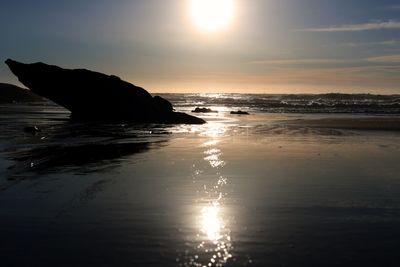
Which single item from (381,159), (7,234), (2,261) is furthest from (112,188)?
(381,159)

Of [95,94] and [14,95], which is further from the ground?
[95,94]

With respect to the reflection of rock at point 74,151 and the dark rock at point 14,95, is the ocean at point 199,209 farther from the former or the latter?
the dark rock at point 14,95

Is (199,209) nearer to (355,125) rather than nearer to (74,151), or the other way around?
(74,151)

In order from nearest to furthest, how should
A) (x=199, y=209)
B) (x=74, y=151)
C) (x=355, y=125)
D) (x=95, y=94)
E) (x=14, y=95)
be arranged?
(x=199, y=209) < (x=74, y=151) < (x=355, y=125) < (x=95, y=94) < (x=14, y=95)

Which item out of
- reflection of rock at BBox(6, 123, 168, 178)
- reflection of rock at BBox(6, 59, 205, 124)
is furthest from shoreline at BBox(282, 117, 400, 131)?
reflection of rock at BBox(6, 123, 168, 178)

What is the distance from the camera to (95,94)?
32.3m


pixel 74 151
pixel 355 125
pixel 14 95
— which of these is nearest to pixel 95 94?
pixel 74 151

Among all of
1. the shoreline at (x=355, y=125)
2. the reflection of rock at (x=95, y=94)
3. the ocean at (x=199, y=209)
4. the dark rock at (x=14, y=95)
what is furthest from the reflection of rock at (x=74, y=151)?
the dark rock at (x=14, y=95)

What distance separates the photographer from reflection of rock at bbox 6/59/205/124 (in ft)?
105

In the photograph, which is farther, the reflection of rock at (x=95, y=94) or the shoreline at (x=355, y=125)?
the reflection of rock at (x=95, y=94)

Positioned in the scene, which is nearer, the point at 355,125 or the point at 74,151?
the point at 74,151

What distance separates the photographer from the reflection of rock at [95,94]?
105ft

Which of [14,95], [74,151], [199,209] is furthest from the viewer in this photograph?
[14,95]

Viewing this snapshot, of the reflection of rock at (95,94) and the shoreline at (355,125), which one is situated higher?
the reflection of rock at (95,94)
